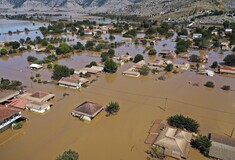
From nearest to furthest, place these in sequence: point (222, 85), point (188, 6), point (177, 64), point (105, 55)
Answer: point (222, 85)
point (177, 64)
point (105, 55)
point (188, 6)

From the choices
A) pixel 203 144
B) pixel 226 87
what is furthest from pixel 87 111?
pixel 226 87

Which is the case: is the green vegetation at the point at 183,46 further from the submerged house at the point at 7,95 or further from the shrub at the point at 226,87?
the submerged house at the point at 7,95

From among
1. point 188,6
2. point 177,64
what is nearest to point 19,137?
point 177,64

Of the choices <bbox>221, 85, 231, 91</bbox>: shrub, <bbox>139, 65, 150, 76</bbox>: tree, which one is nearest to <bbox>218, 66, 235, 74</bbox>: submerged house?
<bbox>221, 85, 231, 91</bbox>: shrub

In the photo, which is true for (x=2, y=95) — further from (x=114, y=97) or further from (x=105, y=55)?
(x=105, y=55)

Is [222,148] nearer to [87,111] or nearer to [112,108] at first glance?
[112,108]

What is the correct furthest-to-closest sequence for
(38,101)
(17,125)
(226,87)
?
(226,87)
(38,101)
(17,125)
